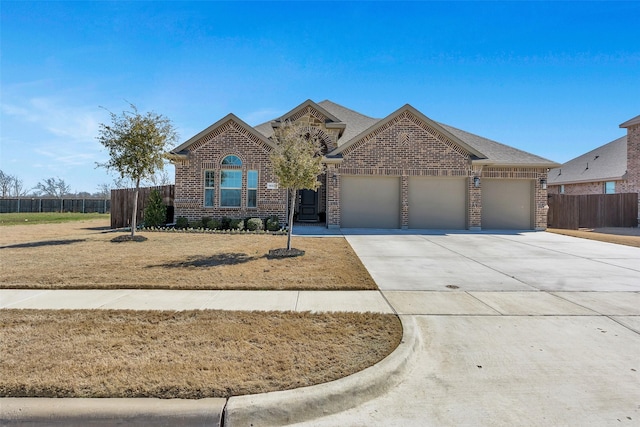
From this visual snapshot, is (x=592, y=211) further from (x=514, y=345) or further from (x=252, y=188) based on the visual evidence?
(x=514, y=345)

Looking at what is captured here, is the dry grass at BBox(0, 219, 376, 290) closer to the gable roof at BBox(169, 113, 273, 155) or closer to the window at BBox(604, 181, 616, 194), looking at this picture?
the gable roof at BBox(169, 113, 273, 155)

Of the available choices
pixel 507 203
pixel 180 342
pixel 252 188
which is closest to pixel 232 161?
pixel 252 188

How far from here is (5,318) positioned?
4.38 m

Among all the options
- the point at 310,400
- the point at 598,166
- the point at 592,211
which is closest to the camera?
the point at 310,400

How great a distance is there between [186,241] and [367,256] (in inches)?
246

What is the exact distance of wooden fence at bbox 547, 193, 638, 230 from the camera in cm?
1909

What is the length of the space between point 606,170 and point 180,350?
30875 mm

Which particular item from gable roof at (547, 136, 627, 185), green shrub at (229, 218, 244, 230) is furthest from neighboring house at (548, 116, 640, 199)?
green shrub at (229, 218, 244, 230)

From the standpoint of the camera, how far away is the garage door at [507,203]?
54.0 feet

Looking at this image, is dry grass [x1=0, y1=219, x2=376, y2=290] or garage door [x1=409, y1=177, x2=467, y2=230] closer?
dry grass [x1=0, y1=219, x2=376, y2=290]

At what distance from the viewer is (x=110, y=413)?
259 centimetres

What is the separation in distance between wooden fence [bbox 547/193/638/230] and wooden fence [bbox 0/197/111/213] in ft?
127

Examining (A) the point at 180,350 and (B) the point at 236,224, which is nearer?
(A) the point at 180,350

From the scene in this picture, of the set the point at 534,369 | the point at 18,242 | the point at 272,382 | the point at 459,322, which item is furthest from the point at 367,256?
the point at 18,242
